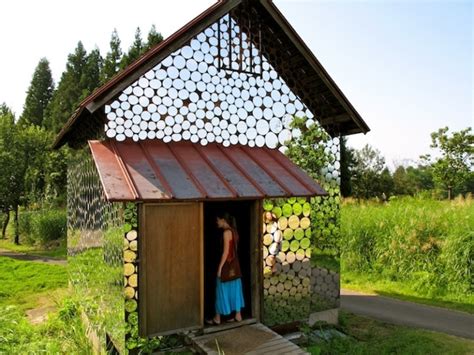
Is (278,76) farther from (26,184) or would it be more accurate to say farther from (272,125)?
(26,184)

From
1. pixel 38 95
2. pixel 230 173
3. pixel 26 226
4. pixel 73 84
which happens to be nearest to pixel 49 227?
pixel 26 226

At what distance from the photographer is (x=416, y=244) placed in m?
12.2

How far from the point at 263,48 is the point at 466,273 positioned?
8648mm

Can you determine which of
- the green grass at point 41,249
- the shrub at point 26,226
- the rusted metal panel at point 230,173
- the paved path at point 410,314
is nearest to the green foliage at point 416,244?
the paved path at point 410,314

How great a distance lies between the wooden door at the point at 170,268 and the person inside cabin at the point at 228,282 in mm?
520

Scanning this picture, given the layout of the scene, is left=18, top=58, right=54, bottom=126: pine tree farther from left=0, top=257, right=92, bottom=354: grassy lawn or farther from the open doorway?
the open doorway

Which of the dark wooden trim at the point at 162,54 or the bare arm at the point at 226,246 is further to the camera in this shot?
the bare arm at the point at 226,246

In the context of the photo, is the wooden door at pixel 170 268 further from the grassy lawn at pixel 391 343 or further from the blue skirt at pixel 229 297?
the grassy lawn at pixel 391 343

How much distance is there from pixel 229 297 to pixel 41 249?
16.4 m

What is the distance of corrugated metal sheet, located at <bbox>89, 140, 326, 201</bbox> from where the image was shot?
5766 millimetres

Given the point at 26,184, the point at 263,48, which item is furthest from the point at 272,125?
the point at 26,184

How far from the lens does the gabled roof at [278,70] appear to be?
21.4 ft

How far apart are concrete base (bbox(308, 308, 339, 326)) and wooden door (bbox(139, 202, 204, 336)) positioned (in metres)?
3.06

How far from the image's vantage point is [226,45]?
7.55m
